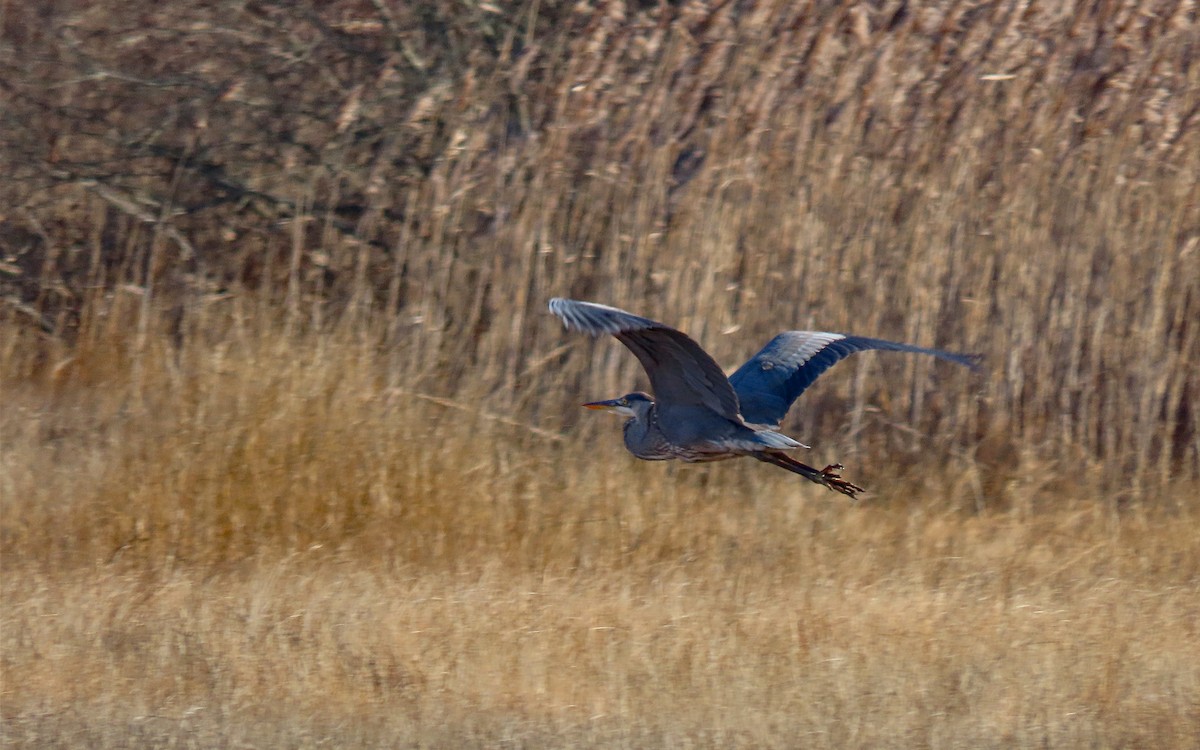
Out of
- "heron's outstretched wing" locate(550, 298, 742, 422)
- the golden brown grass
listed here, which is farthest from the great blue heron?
the golden brown grass

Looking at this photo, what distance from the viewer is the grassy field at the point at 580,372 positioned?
15.9 feet

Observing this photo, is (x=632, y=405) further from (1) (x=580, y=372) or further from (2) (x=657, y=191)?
(2) (x=657, y=191)

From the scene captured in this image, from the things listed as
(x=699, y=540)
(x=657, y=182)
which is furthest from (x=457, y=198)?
(x=699, y=540)

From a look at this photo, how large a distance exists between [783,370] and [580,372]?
79.7 inches

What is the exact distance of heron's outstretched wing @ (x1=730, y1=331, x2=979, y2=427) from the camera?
4.95 m

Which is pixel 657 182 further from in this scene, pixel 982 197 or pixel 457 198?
pixel 982 197

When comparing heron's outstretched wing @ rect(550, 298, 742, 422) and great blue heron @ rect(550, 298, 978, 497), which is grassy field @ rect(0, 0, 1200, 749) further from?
heron's outstretched wing @ rect(550, 298, 742, 422)

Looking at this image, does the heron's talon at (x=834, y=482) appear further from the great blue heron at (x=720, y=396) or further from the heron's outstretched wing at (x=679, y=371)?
the heron's outstretched wing at (x=679, y=371)

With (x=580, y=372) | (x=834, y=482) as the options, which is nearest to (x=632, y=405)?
(x=834, y=482)

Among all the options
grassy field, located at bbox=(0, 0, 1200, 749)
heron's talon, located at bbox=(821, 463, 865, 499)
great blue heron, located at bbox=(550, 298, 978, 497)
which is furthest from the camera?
heron's talon, located at bbox=(821, 463, 865, 499)

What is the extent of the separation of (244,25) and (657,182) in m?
2.23

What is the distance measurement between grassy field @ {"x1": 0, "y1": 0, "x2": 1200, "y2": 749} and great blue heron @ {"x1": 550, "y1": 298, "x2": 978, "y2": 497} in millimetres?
713

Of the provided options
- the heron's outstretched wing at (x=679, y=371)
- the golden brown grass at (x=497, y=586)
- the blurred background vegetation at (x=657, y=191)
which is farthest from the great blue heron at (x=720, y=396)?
the blurred background vegetation at (x=657, y=191)

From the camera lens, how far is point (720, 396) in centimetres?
459
